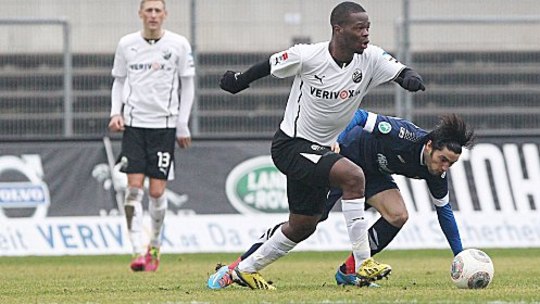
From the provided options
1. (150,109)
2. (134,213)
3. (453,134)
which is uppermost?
(453,134)

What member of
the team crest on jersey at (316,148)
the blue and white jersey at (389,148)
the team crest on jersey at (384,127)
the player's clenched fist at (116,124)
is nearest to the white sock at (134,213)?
the player's clenched fist at (116,124)

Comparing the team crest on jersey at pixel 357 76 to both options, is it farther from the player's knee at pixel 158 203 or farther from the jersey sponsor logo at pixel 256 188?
the jersey sponsor logo at pixel 256 188

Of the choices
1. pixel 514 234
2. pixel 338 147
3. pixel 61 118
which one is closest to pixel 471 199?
pixel 514 234

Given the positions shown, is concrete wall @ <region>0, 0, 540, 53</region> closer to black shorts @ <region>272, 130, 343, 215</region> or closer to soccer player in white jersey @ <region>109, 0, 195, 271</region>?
soccer player in white jersey @ <region>109, 0, 195, 271</region>

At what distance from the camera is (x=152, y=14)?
503 inches

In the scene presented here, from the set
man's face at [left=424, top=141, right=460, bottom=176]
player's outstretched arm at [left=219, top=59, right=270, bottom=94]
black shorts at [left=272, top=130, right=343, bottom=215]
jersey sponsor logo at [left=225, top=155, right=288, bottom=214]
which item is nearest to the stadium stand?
jersey sponsor logo at [left=225, top=155, right=288, bottom=214]

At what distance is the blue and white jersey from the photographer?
9.52 metres

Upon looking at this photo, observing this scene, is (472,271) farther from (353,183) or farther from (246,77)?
(246,77)

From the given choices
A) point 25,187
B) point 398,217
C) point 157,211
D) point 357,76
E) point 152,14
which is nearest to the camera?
point 357,76

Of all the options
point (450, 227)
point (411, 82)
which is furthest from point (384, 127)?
point (411, 82)

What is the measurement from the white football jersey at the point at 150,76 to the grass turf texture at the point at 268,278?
1.55m

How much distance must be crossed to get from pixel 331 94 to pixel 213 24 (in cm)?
831

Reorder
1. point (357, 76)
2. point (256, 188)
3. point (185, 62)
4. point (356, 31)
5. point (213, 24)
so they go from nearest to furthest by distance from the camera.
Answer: point (356, 31) → point (357, 76) → point (185, 62) → point (256, 188) → point (213, 24)

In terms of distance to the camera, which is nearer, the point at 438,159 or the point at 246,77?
the point at 246,77
